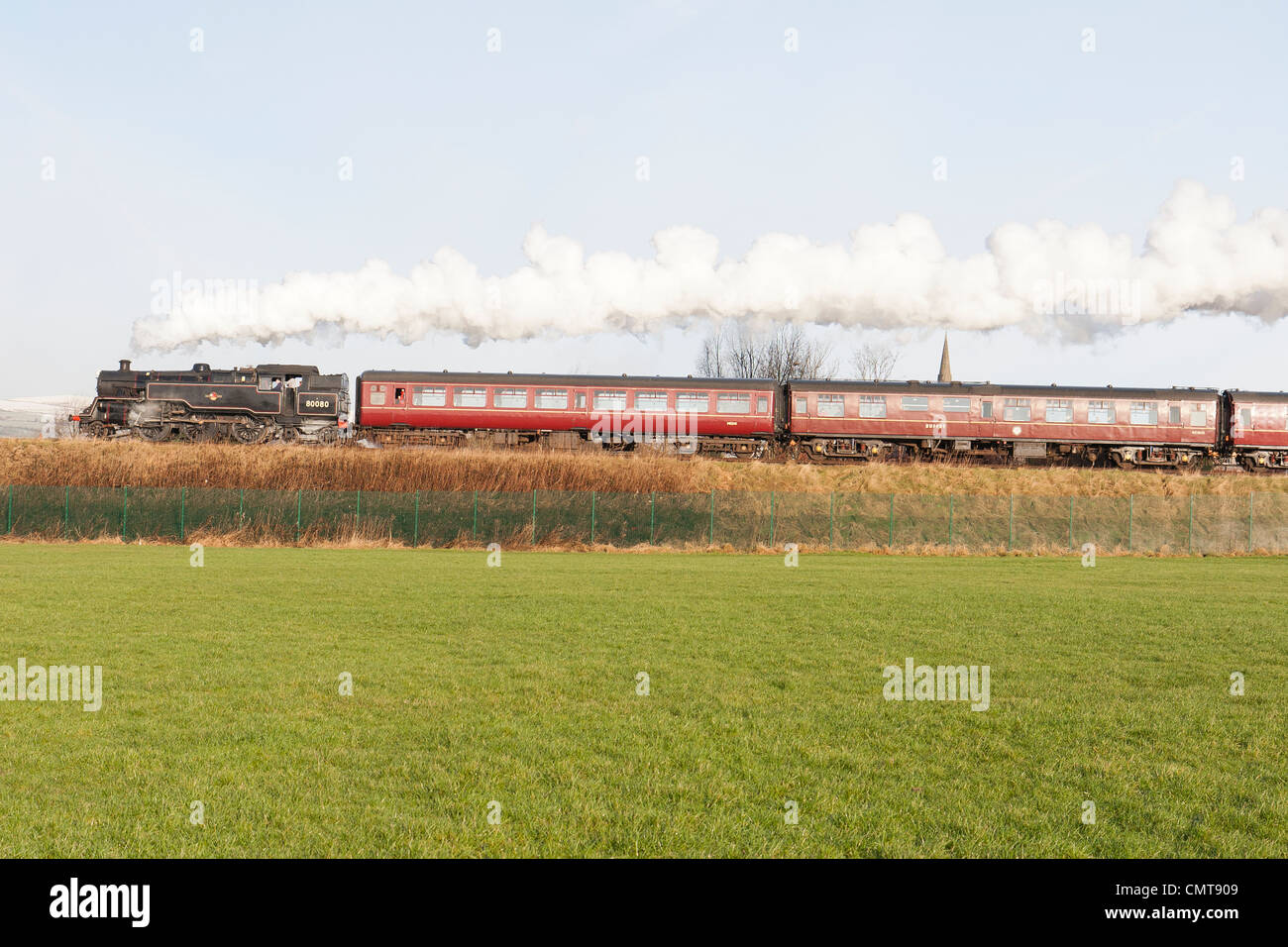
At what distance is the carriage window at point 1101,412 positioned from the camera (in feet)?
141

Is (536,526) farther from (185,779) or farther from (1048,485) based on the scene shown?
(185,779)

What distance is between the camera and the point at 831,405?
43.9m

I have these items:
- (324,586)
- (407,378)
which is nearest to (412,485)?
(407,378)

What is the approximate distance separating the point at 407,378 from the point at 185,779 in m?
37.0

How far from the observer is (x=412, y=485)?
4019 centimetres

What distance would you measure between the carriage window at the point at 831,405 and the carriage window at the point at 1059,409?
892 cm

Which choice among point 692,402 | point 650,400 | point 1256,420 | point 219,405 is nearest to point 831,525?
point 692,402

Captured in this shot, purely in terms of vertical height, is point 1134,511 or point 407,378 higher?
point 407,378

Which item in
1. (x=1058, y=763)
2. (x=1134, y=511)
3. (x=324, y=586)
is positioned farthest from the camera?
(x=1134, y=511)

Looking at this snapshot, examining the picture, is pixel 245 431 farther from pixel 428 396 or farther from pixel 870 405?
pixel 870 405

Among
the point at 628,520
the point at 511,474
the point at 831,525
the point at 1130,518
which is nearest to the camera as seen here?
the point at 628,520

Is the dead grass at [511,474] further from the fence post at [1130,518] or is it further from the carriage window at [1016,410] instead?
the fence post at [1130,518]

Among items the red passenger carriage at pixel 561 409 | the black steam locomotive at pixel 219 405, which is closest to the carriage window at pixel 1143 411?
the red passenger carriage at pixel 561 409

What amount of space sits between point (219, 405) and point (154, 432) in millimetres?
3194
